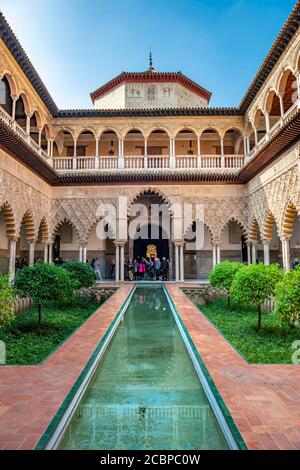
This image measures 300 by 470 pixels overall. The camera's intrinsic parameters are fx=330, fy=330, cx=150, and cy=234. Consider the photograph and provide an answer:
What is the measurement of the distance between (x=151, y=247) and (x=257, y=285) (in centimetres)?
1235

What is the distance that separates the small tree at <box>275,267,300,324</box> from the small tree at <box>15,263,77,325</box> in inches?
179

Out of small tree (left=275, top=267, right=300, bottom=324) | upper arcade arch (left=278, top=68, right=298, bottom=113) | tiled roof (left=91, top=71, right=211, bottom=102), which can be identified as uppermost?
tiled roof (left=91, top=71, right=211, bottom=102)

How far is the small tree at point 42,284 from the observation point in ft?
23.9

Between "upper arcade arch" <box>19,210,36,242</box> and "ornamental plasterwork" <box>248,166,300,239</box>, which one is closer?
"ornamental plasterwork" <box>248,166,300,239</box>

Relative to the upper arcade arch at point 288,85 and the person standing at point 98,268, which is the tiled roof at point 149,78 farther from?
the person standing at point 98,268

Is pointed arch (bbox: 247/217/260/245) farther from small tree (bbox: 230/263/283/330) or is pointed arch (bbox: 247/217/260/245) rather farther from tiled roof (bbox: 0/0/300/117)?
small tree (bbox: 230/263/283/330)

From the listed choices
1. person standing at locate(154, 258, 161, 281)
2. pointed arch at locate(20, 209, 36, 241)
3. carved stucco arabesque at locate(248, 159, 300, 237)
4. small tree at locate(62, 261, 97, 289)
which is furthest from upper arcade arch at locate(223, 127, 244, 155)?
small tree at locate(62, 261, 97, 289)

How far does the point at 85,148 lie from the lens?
18.7 metres

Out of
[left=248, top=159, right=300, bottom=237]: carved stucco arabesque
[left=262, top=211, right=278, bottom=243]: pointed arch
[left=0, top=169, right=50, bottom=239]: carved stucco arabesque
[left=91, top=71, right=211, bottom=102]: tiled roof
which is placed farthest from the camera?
[left=91, top=71, right=211, bottom=102]: tiled roof

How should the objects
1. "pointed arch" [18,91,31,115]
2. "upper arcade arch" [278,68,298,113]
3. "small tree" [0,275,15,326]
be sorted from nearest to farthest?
"small tree" [0,275,15,326] < "upper arcade arch" [278,68,298,113] < "pointed arch" [18,91,31,115]

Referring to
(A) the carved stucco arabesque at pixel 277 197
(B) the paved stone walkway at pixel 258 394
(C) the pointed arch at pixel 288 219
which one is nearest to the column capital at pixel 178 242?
(A) the carved stucco arabesque at pixel 277 197

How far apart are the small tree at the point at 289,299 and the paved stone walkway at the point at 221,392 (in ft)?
4.29

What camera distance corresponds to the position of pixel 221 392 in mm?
3217

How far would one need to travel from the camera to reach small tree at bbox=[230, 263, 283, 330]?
721 centimetres
